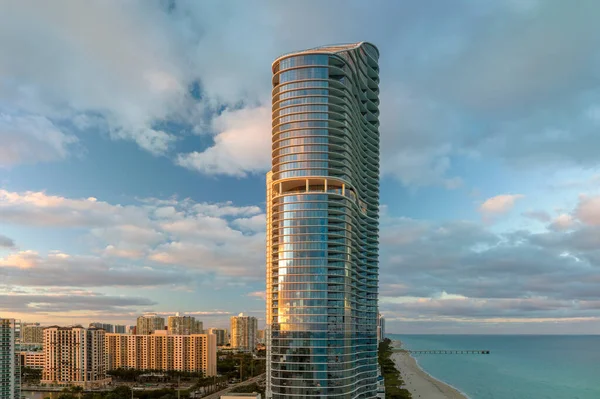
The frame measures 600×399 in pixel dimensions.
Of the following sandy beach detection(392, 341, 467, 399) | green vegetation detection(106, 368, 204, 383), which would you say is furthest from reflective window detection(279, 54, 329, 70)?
green vegetation detection(106, 368, 204, 383)

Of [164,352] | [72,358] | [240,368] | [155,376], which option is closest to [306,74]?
[240,368]

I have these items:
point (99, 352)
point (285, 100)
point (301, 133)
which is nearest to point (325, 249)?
point (301, 133)

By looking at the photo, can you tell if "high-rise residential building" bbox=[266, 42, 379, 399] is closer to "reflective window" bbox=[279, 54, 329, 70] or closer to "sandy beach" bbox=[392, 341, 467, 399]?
"reflective window" bbox=[279, 54, 329, 70]

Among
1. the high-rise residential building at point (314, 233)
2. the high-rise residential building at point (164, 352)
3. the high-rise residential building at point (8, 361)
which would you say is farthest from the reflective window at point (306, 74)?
the high-rise residential building at point (164, 352)

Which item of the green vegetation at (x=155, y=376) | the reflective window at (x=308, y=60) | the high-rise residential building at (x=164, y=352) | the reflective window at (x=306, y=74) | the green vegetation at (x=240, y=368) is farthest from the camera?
the high-rise residential building at (x=164, y=352)

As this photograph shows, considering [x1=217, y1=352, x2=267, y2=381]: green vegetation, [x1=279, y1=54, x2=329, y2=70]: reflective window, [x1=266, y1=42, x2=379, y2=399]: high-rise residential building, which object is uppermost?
[x1=279, y1=54, x2=329, y2=70]: reflective window

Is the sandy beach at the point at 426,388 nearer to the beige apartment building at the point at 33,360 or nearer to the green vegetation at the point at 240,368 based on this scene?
the green vegetation at the point at 240,368
